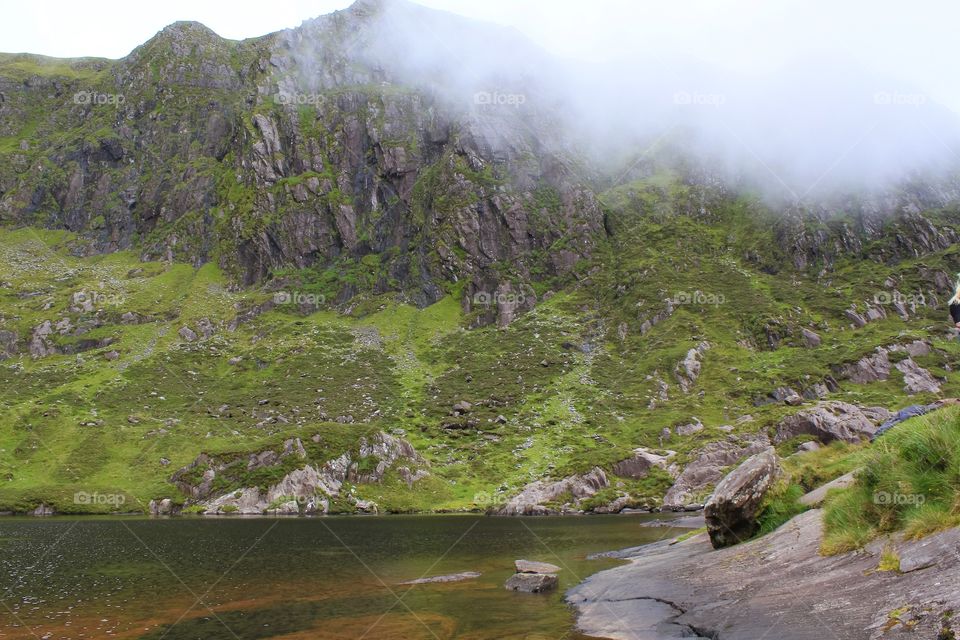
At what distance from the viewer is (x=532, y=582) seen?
113 feet

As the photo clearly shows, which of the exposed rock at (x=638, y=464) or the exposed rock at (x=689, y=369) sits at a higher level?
the exposed rock at (x=689, y=369)

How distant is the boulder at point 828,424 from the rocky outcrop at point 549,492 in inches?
1272

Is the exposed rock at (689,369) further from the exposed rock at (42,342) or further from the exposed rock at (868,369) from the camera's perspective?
the exposed rock at (42,342)

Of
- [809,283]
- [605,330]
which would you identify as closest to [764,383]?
[605,330]

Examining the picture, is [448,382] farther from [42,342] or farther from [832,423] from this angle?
[42,342]

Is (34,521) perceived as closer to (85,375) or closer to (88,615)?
(88,615)

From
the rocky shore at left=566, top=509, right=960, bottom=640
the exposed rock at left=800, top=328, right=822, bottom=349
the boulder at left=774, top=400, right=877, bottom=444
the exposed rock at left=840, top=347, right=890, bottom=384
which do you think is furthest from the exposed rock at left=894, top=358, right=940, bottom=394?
the rocky shore at left=566, top=509, right=960, bottom=640

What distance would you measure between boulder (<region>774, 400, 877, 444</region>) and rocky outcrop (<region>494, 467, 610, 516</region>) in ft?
106

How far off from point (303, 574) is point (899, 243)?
21435 cm

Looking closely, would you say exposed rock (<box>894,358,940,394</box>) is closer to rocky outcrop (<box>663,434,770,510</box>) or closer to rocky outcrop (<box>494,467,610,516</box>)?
rocky outcrop (<box>663,434,770,510</box>)

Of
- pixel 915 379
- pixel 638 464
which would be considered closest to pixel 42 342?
pixel 638 464

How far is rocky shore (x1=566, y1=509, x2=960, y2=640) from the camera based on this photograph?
13.7 meters

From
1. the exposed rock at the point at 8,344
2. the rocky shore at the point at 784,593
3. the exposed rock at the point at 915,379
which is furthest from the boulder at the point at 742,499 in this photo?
the exposed rock at the point at 8,344

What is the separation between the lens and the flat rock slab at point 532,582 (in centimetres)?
3394
